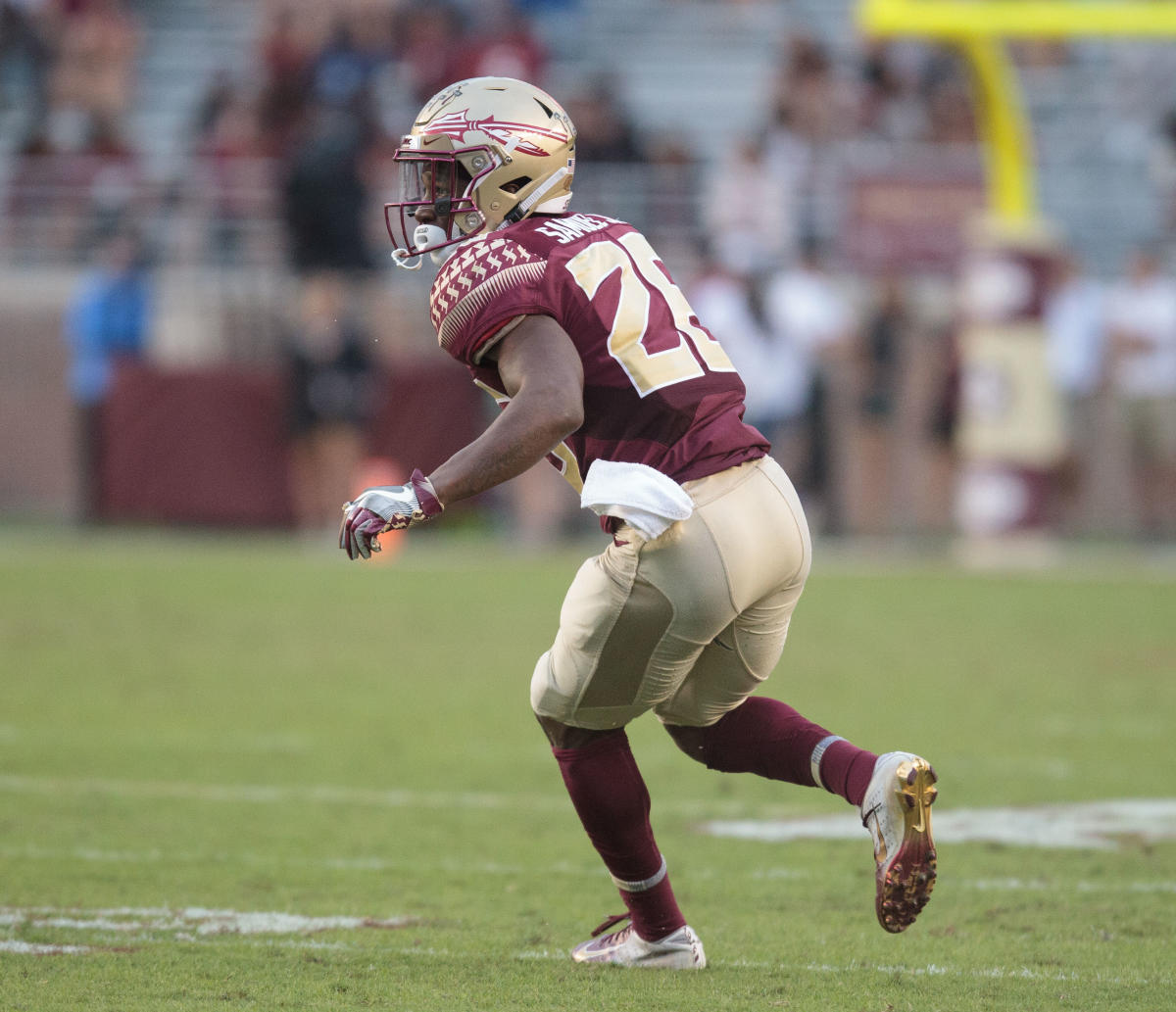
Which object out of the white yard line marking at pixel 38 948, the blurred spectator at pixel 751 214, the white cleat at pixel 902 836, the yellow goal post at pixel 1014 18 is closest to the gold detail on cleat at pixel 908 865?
the white cleat at pixel 902 836

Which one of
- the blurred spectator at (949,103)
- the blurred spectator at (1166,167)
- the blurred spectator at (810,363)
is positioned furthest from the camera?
the blurred spectator at (949,103)

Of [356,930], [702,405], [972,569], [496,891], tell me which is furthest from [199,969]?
[972,569]

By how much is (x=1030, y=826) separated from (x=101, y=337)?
9382 millimetres

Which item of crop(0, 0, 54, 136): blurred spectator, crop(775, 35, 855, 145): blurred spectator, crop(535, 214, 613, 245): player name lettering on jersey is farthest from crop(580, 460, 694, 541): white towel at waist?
crop(0, 0, 54, 136): blurred spectator

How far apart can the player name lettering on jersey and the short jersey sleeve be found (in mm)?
88

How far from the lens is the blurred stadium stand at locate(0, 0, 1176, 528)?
1398 centimetres

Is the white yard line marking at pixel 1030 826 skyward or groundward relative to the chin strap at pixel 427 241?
groundward

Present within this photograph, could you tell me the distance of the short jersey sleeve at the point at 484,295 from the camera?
3348 millimetres

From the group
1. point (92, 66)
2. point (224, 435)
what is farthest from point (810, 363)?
point (92, 66)

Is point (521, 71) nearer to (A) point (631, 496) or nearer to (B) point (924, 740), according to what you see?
(B) point (924, 740)

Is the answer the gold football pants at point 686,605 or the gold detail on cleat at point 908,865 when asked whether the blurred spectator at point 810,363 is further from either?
the gold detail on cleat at point 908,865

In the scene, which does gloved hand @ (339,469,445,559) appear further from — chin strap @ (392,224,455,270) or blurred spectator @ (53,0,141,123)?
blurred spectator @ (53,0,141,123)

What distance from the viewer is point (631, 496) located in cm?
332

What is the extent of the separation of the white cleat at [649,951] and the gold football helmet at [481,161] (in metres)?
1.38
